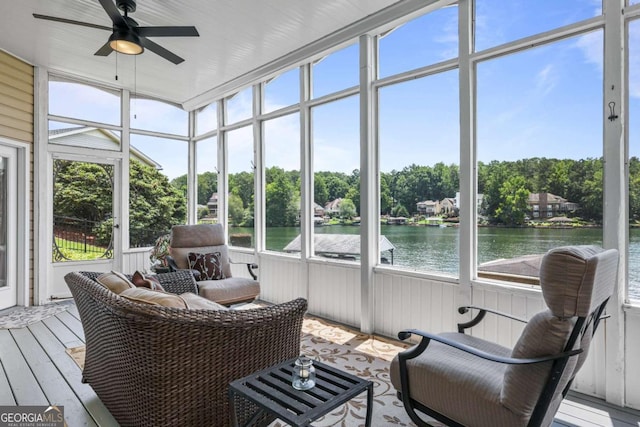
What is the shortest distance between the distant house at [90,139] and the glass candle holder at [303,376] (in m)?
5.25

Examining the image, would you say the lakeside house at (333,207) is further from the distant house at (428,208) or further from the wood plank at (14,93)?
the wood plank at (14,93)

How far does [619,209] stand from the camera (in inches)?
93.2

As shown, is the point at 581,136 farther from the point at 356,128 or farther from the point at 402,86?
the point at 356,128

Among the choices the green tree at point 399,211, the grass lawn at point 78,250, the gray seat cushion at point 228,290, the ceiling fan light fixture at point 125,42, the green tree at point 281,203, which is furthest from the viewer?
the grass lawn at point 78,250

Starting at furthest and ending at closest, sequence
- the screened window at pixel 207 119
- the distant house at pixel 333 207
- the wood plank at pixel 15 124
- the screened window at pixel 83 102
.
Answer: the screened window at pixel 207 119
the screened window at pixel 83 102
the wood plank at pixel 15 124
the distant house at pixel 333 207

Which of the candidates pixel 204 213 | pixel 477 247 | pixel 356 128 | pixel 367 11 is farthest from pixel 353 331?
pixel 204 213

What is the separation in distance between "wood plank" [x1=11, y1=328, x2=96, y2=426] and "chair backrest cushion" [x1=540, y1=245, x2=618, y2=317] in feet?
8.60

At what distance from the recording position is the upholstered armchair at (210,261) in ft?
12.8

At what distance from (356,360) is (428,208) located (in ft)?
5.21

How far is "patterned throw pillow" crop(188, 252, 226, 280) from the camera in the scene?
4340 mm

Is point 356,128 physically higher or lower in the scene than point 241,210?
higher

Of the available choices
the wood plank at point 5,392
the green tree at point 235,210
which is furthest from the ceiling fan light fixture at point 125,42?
the wood plank at point 5,392

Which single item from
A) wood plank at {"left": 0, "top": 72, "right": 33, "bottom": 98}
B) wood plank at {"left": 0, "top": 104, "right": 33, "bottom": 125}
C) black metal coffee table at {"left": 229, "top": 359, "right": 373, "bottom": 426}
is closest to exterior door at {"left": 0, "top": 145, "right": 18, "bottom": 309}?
wood plank at {"left": 0, "top": 104, "right": 33, "bottom": 125}

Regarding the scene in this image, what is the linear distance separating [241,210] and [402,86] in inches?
126
